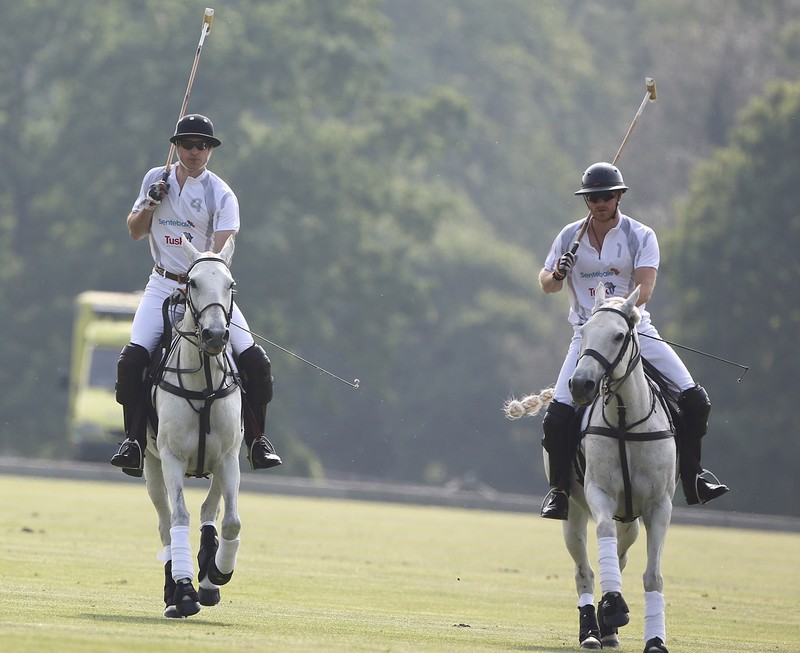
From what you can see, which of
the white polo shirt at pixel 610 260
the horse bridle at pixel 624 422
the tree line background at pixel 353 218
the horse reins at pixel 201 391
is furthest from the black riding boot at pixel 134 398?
the tree line background at pixel 353 218

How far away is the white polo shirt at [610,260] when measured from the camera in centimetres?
1152

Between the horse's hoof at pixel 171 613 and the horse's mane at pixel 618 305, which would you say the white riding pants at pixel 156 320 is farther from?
the horse's mane at pixel 618 305

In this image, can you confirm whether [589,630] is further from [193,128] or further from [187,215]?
[193,128]

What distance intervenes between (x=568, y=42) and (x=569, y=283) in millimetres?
63642

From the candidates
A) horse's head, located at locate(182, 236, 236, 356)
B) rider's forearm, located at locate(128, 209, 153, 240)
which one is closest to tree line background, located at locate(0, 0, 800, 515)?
rider's forearm, located at locate(128, 209, 153, 240)

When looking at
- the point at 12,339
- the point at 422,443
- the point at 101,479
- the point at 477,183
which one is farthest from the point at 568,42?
the point at 101,479

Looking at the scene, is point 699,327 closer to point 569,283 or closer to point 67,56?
point 67,56

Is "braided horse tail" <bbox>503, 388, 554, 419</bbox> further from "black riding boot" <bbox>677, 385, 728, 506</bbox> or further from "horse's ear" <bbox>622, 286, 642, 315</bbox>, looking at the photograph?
"horse's ear" <bbox>622, 286, 642, 315</bbox>

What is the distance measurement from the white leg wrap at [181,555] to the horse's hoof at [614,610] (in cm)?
242

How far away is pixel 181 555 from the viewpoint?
10.9m

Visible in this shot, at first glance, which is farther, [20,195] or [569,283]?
[20,195]

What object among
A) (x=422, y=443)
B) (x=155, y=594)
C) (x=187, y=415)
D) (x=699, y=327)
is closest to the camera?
(x=187, y=415)

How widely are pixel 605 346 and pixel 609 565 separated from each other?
120 cm

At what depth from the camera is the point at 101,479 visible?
1264 inches
